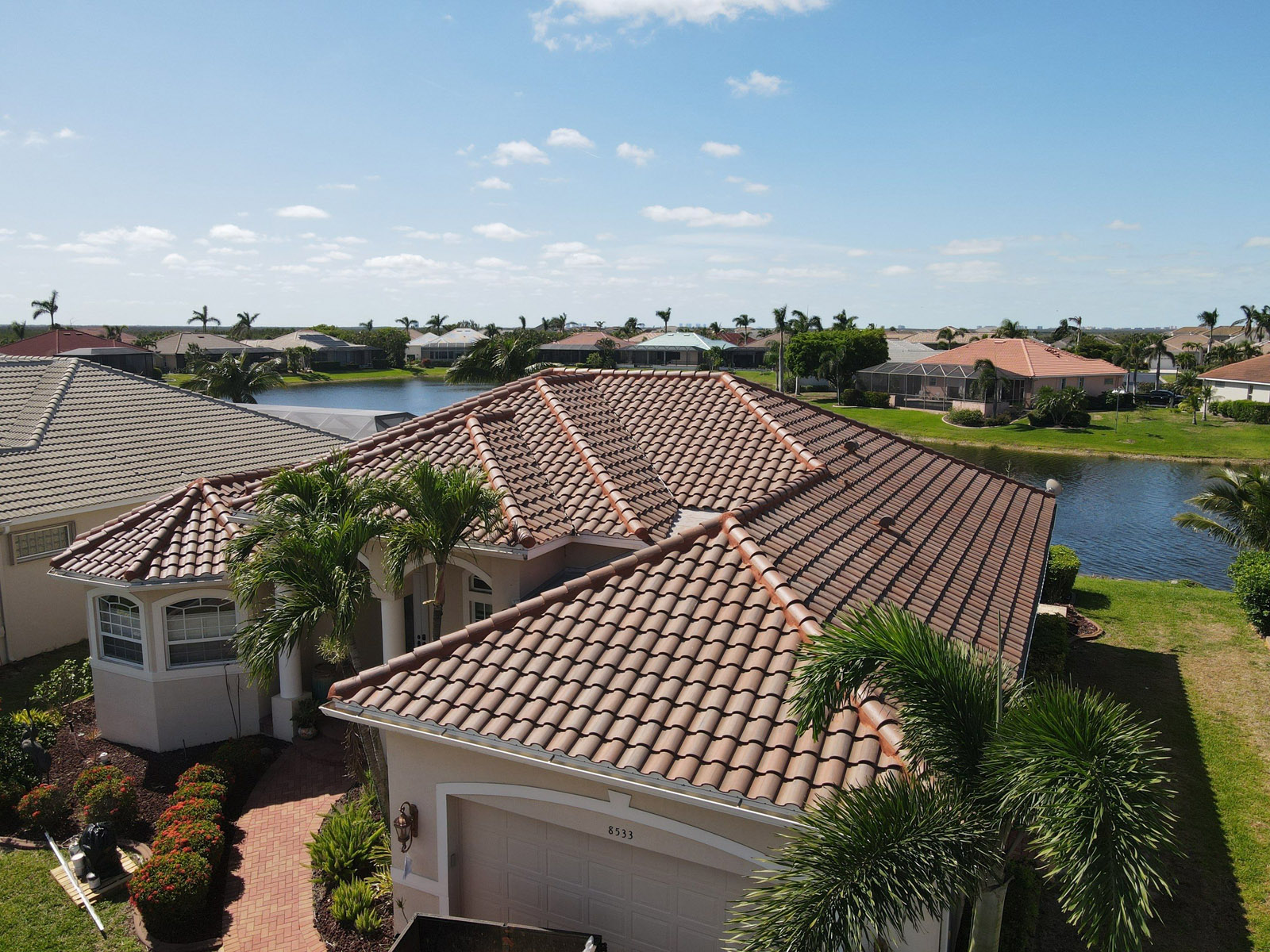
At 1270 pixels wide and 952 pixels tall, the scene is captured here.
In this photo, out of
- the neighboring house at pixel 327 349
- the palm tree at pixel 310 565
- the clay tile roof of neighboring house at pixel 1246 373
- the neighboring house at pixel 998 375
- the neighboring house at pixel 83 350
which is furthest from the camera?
the neighboring house at pixel 327 349

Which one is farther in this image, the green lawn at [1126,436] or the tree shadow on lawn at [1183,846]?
the green lawn at [1126,436]

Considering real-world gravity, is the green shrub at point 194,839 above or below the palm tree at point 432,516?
below

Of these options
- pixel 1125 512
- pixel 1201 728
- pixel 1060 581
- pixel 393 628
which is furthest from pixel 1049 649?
pixel 1125 512

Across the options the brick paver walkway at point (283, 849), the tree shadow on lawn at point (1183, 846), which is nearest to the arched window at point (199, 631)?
the brick paver walkway at point (283, 849)

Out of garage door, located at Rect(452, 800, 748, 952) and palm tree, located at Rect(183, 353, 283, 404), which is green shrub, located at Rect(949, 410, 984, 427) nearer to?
palm tree, located at Rect(183, 353, 283, 404)

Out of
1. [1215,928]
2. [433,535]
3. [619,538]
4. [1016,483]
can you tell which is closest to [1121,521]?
[1016,483]

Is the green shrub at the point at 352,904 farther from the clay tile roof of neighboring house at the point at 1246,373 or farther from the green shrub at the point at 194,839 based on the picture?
the clay tile roof of neighboring house at the point at 1246,373

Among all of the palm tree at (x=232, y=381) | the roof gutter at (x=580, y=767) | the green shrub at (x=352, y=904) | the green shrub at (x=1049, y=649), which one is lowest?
the green shrub at (x=352, y=904)

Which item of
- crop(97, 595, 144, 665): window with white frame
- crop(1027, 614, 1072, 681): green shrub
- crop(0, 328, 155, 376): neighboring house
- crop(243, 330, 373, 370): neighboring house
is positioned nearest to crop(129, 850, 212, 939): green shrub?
crop(97, 595, 144, 665): window with white frame
